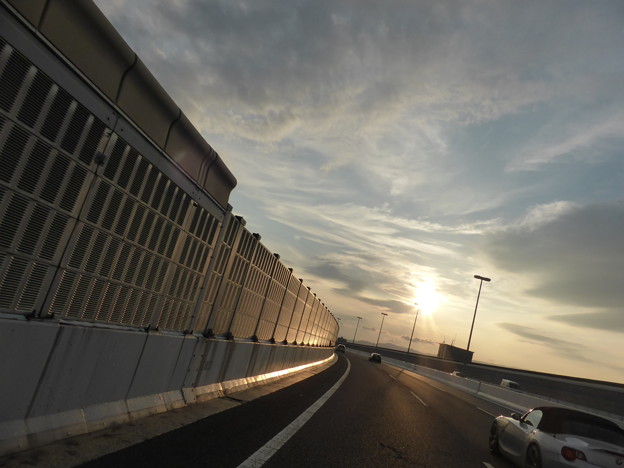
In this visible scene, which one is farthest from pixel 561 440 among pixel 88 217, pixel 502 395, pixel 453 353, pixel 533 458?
pixel 453 353

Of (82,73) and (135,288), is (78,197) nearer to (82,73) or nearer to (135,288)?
(82,73)

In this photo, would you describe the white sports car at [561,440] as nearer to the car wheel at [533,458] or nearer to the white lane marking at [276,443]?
the car wheel at [533,458]

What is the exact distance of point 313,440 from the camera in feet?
21.5

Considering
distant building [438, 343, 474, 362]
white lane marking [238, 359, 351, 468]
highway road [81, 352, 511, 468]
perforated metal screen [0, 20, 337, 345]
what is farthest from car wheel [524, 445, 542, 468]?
distant building [438, 343, 474, 362]

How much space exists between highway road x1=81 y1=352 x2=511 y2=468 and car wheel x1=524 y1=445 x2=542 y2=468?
0.56 metres

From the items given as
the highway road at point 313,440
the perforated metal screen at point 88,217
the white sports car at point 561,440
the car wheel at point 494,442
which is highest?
the perforated metal screen at point 88,217

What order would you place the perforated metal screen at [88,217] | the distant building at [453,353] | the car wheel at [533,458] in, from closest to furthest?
the perforated metal screen at [88,217]
the car wheel at [533,458]
the distant building at [453,353]

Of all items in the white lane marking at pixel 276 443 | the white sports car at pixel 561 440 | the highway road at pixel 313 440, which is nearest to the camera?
the highway road at pixel 313 440

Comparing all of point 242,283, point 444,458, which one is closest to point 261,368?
point 242,283

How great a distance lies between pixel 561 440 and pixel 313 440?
3795mm

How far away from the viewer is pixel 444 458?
7.22 meters

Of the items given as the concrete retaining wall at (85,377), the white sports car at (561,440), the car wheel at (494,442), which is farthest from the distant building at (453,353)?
the concrete retaining wall at (85,377)

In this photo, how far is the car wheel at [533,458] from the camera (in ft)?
22.5

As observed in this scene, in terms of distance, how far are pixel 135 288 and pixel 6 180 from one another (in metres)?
2.53
